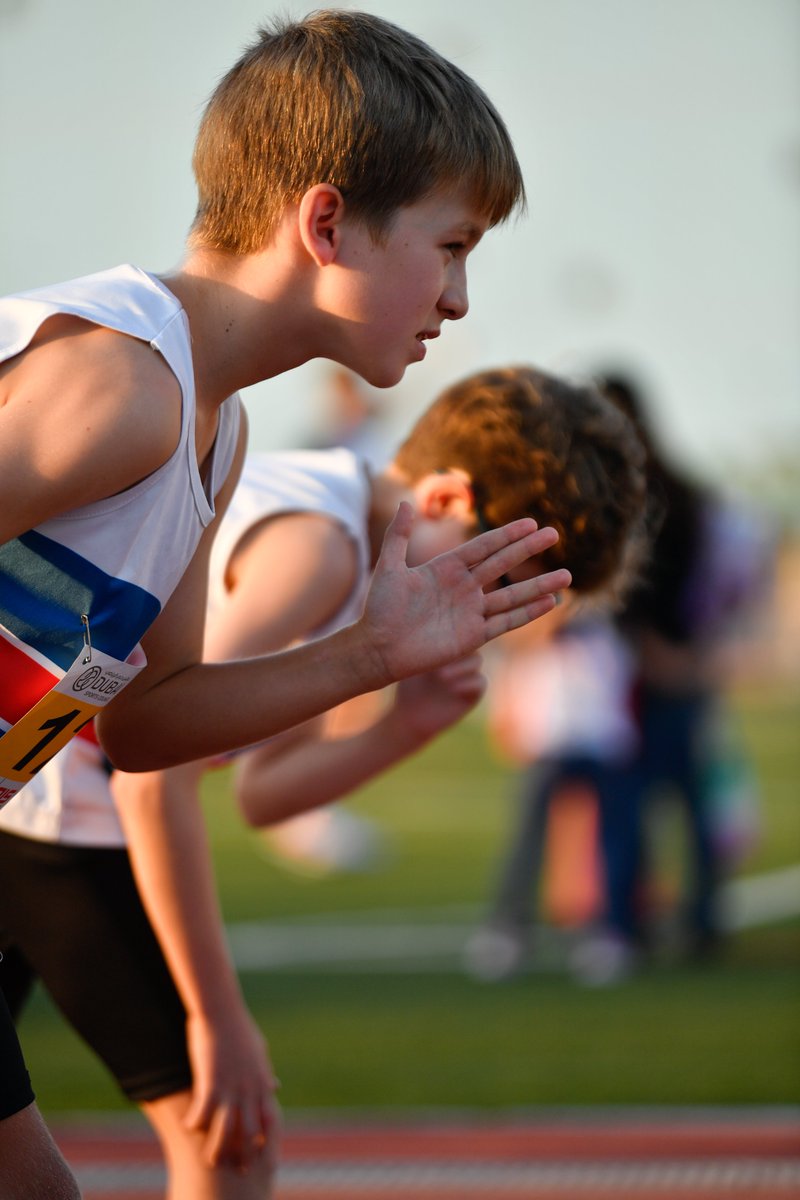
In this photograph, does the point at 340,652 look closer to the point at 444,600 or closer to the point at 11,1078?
the point at 444,600

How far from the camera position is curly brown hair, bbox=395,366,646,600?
2631 mm

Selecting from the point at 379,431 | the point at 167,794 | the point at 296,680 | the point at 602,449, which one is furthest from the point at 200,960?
the point at 379,431

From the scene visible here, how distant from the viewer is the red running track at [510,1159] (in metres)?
3.64

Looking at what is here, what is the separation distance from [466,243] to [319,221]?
20 cm

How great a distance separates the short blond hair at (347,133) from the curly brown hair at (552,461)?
700 millimetres

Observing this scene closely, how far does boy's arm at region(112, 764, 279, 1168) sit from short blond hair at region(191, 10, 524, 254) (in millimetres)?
853

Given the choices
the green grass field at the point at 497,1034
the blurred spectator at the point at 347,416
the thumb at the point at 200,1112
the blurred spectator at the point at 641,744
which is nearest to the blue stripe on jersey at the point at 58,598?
the thumb at the point at 200,1112

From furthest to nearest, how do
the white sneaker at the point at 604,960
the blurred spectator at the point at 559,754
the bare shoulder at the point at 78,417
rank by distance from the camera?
the blurred spectator at the point at 559,754
the white sneaker at the point at 604,960
the bare shoulder at the point at 78,417

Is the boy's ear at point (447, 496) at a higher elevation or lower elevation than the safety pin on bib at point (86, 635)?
lower

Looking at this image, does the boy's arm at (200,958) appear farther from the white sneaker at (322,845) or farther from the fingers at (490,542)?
the white sneaker at (322,845)

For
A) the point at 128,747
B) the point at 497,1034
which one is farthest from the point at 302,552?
the point at 497,1034

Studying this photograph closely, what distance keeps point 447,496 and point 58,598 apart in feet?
3.45

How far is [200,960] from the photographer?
241 cm

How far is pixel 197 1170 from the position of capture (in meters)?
2.42
